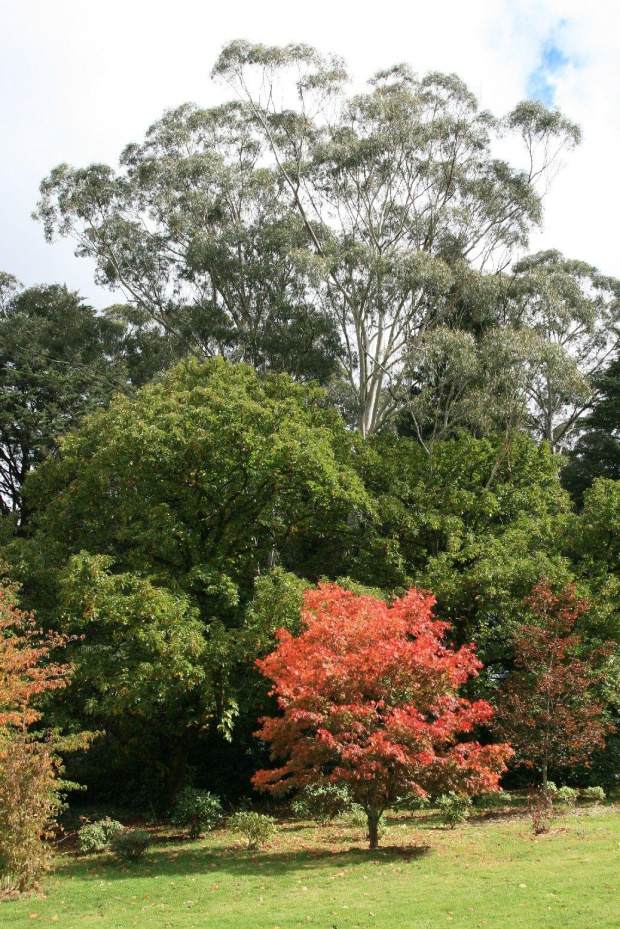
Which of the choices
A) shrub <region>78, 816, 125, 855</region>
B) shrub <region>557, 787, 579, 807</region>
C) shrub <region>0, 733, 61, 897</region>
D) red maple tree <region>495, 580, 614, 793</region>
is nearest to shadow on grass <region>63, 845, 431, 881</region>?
shrub <region>78, 816, 125, 855</region>

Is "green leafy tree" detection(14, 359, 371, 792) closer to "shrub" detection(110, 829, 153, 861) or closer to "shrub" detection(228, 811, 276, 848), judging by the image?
"shrub" detection(228, 811, 276, 848)

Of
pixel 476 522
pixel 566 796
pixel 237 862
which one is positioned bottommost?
pixel 237 862

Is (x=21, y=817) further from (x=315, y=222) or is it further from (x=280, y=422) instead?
(x=315, y=222)

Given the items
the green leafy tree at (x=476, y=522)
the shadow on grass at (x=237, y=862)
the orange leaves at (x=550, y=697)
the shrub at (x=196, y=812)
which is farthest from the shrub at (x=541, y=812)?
the shrub at (x=196, y=812)

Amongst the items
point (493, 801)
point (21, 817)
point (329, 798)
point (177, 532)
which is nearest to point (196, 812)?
point (329, 798)

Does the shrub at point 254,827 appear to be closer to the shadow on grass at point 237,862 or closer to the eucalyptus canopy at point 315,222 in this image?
the shadow on grass at point 237,862

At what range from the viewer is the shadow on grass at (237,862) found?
11.2 metres

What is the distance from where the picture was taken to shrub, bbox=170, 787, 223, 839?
1516cm

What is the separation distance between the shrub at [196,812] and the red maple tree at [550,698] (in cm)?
585

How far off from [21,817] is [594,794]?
11.6 m

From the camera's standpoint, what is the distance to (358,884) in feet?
31.9

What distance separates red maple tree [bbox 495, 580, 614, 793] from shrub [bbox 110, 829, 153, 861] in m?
6.72

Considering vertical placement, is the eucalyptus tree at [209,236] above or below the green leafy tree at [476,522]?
above

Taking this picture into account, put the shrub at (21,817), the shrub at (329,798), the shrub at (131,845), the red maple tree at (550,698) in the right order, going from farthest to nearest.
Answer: the red maple tree at (550,698), the shrub at (131,845), the shrub at (329,798), the shrub at (21,817)
